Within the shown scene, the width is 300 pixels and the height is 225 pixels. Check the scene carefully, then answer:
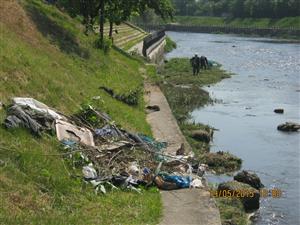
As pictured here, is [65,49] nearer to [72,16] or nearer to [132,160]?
[72,16]

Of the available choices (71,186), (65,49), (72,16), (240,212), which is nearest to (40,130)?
(71,186)

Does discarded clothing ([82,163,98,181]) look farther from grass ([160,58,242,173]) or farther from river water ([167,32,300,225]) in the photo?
grass ([160,58,242,173])

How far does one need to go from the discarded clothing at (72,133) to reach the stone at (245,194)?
323 cm

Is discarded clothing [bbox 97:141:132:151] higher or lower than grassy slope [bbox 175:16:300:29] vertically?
higher

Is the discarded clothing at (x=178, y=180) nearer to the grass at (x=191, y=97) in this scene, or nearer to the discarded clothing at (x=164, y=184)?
the discarded clothing at (x=164, y=184)

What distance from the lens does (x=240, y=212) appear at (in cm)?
1190

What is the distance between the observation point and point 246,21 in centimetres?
14688

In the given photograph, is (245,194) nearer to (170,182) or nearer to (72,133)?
(170,182)

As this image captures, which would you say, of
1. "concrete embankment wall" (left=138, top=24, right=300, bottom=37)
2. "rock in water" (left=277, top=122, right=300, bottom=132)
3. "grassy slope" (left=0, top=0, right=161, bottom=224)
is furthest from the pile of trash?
"concrete embankment wall" (left=138, top=24, right=300, bottom=37)

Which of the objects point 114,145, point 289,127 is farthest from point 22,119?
point 289,127

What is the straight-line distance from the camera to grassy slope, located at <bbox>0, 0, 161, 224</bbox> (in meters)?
9.06

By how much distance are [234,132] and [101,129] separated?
32.1 ft

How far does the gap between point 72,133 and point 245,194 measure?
4.13m

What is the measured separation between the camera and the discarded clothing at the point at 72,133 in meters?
12.3
